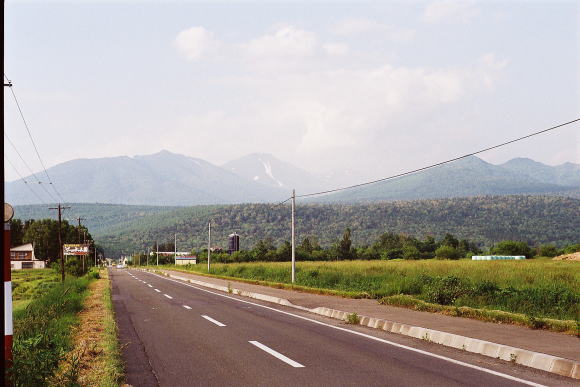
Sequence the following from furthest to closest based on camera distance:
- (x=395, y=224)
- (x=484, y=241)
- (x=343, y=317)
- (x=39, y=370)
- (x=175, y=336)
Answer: (x=395, y=224)
(x=484, y=241)
(x=343, y=317)
(x=175, y=336)
(x=39, y=370)

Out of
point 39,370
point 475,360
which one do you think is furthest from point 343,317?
point 39,370

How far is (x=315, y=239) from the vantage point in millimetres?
148500

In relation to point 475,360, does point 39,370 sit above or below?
above

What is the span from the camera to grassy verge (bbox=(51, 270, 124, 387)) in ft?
24.8

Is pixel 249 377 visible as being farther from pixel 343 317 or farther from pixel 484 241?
pixel 484 241

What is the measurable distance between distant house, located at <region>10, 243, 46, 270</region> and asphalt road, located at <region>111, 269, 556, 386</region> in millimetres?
130060

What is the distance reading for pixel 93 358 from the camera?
9.67 metres

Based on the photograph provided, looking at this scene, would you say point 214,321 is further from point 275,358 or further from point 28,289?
point 28,289

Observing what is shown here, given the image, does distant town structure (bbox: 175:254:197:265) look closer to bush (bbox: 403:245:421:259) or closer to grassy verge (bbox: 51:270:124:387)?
bush (bbox: 403:245:421:259)

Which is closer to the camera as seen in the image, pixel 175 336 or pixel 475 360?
pixel 475 360

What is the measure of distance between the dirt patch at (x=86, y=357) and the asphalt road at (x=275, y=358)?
0.49 meters

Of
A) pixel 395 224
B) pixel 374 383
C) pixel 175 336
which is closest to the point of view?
pixel 374 383

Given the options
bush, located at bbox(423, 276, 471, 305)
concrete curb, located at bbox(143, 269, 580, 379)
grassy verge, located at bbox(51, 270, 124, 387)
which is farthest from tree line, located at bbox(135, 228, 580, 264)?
grassy verge, located at bbox(51, 270, 124, 387)

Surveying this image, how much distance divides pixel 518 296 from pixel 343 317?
5482 millimetres
